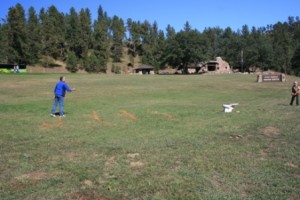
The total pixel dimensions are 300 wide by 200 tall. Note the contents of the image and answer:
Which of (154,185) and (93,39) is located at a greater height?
(93,39)

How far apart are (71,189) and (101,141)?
4429mm

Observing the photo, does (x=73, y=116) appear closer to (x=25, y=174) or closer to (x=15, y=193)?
(x=25, y=174)

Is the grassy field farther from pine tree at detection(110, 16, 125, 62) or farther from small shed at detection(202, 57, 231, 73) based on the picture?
pine tree at detection(110, 16, 125, 62)

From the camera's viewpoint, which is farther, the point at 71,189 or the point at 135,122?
the point at 135,122

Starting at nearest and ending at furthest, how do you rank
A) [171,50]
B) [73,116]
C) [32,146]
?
[32,146] < [73,116] < [171,50]

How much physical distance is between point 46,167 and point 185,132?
5.77 meters

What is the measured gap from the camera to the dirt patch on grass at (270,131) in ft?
41.1

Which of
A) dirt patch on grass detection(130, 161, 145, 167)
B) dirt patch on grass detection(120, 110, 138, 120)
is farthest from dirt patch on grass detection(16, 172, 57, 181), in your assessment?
dirt patch on grass detection(120, 110, 138, 120)

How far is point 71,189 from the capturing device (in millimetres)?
6980

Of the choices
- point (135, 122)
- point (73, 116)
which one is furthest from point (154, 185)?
point (73, 116)

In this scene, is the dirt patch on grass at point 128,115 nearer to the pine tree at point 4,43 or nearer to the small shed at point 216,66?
the pine tree at point 4,43

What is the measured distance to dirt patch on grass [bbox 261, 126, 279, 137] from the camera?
12531mm

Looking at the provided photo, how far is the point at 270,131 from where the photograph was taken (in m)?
13.1

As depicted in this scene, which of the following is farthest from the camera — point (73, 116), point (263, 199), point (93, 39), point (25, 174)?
point (93, 39)
